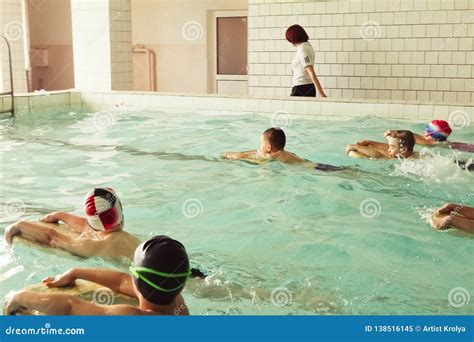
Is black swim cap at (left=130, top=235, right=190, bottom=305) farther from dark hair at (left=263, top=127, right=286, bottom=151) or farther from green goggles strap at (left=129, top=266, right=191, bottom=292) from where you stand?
dark hair at (left=263, top=127, right=286, bottom=151)

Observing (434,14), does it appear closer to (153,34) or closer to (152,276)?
(153,34)

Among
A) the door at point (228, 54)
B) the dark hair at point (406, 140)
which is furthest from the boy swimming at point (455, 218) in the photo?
the door at point (228, 54)

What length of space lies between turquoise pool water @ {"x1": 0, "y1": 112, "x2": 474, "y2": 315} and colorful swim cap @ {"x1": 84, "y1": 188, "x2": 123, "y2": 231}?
26 centimetres

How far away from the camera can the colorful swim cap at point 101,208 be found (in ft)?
11.5

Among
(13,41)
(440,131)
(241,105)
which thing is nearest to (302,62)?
(241,105)

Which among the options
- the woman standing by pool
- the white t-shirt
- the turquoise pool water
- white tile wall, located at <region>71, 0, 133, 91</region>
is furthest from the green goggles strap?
white tile wall, located at <region>71, 0, 133, 91</region>

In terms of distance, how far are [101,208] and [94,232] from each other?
29 centimetres

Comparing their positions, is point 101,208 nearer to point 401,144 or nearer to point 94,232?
point 94,232

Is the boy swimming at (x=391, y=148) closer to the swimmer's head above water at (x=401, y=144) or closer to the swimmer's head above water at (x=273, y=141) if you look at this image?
the swimmer's head above water at (x=401, y=144)

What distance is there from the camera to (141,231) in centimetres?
429

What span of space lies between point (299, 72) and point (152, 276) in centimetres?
681

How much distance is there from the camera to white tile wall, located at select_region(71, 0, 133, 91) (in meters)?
10.6

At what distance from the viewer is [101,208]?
3506mm

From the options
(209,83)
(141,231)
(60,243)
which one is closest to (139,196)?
(141,231)
